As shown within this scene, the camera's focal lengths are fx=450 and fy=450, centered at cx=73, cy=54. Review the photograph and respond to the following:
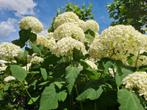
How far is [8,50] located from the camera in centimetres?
418

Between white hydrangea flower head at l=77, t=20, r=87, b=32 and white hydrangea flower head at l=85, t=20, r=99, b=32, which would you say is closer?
white hydrangea flower head at l=77, t=20, r=87, b=32

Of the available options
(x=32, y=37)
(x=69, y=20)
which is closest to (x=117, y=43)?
(x=32, y=37)

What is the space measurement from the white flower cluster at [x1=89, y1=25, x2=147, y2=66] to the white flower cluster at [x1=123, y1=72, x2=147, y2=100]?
1.40 feet

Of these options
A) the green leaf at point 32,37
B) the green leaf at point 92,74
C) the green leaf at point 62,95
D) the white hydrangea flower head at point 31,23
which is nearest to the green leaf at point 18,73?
the green leaf at point 62,95

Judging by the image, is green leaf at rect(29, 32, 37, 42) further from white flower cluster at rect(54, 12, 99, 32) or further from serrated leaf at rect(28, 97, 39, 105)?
serrated leaf at rect(28, 97, 39, 105)

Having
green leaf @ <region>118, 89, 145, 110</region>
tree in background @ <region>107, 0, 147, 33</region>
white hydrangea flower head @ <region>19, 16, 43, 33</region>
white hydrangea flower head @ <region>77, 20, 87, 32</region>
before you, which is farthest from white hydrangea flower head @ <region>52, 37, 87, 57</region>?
tree in background @ <region>107, 0, 147, 33</region>

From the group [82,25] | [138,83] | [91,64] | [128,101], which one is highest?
[82,25]

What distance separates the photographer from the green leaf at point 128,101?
10.5 ft

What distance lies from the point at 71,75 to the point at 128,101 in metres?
0.58

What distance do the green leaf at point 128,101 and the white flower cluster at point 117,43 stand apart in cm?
51

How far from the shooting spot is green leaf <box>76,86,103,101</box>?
3.42 metres

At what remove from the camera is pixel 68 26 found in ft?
14.0

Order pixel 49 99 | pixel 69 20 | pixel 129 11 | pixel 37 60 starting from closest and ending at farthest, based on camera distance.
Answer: pixel 49 99, pixel 37 60, pixel 69 20, pixel 129 11

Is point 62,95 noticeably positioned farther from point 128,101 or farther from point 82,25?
point 82,25
